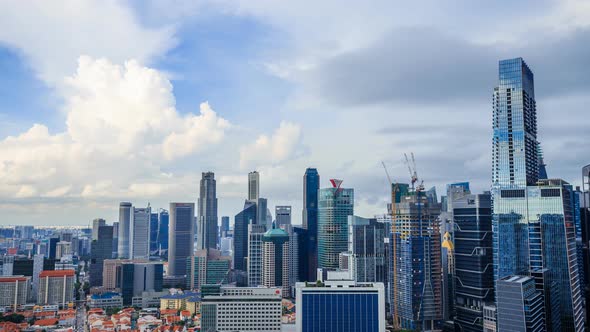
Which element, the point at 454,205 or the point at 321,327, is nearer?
the point at 321,327

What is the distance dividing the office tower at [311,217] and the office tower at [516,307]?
54751mm

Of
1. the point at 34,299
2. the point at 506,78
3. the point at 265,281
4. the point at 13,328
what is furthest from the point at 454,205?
the point at 34,299

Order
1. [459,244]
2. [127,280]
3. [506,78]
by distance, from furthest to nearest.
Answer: [127,280]
[459,244]
[506,78]

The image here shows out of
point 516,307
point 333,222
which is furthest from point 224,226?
point 516,307

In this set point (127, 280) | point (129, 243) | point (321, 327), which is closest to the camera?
point (321, 327)

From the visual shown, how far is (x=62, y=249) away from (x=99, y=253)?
48.3 feet

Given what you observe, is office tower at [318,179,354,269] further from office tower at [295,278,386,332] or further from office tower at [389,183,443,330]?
office tower at [295,278,386,332]

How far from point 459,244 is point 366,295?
17.1m

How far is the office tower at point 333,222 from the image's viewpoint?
7894 centimetres

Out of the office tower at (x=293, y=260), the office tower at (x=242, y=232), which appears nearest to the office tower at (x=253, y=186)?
the office tower at (x=242, y=232)

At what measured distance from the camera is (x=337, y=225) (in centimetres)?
8012

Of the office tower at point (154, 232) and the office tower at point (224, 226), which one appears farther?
the office tower at point (224, 226)

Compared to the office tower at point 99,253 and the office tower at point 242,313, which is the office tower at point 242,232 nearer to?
the office tower at point 99,253

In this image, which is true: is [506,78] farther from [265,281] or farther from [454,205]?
[265,281]
